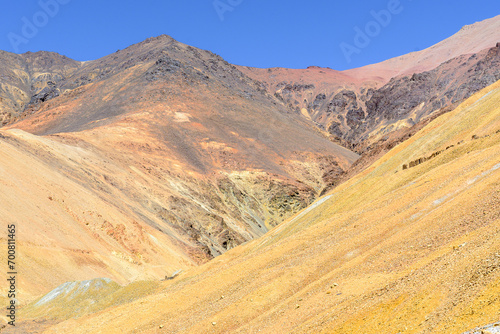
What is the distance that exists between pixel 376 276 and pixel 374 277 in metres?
0.07

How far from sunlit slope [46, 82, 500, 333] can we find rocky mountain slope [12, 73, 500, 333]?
0.05 metres

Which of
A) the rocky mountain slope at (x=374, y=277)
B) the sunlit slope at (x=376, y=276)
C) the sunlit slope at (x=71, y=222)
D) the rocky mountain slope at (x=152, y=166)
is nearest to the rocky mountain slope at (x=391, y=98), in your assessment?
the rocky mountain slope at (x=152, y=166)

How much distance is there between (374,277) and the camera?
54.2 ft

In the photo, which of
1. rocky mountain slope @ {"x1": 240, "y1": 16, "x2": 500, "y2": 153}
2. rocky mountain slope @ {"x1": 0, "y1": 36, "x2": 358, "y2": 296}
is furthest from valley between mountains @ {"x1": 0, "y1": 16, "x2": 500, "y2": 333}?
rocky mountain slope @ {"x1": 240, "y1": 16, "x2": 500, "y2": 153}

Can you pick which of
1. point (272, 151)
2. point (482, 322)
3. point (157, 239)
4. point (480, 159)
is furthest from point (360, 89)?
point (482, 322)

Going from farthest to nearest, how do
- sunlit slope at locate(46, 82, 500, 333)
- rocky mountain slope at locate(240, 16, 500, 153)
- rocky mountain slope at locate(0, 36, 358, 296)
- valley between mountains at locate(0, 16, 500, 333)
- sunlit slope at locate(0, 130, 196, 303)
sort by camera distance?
rocky mountain slope at locate(240, 16, 500, 153) → rocky mountain slope at locate(0, 36, 358, 296) → sunlit slope at locate(0, 130, 196, 303) → valley between mountains at locate(0, 16, 500, 333) → sunlit slope at locate(46, 82, 500, 333)

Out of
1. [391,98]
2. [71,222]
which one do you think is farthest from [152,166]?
[391,98]

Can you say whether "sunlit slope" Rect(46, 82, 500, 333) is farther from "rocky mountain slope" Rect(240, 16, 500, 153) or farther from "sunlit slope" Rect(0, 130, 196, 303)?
"rocky mountain slope" Rect(240, 16, 500, 153)

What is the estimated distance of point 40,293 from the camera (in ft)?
99.3

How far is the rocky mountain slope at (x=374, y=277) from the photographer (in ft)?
40.1

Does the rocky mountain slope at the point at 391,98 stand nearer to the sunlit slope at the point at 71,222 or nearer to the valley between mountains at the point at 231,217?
the valley between mountains at the point at 231,217

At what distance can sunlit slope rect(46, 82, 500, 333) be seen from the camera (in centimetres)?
1219

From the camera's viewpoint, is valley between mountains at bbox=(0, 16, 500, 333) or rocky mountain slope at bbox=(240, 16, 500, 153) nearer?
valley between mountains at bbox=(0, 16, 500, 333)

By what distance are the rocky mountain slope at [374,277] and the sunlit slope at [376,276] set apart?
0.05 metres
